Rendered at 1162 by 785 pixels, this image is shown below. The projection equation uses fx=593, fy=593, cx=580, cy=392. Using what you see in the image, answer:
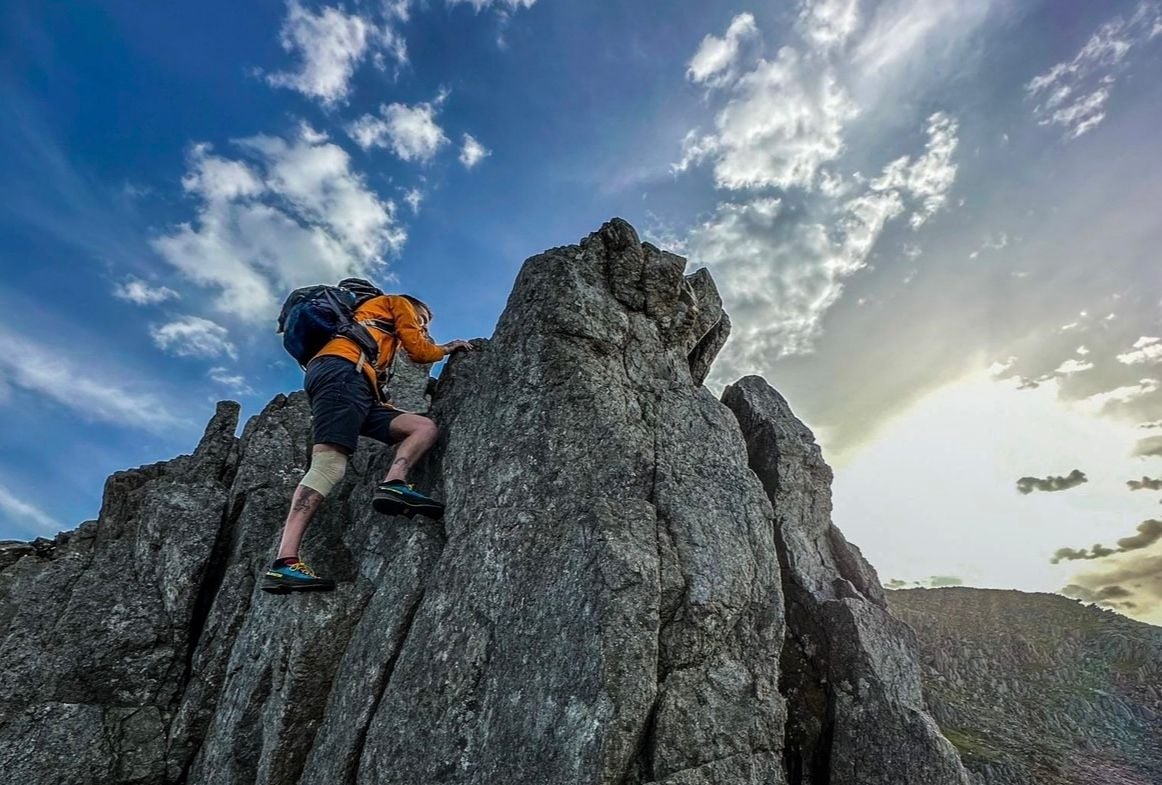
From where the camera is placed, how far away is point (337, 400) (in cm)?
1342

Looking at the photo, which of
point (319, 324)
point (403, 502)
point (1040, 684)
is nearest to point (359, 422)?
point (403, 502)

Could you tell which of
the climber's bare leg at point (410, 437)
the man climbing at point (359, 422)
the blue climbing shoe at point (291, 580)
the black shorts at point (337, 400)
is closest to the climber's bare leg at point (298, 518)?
the man climbing at point (359, 422)

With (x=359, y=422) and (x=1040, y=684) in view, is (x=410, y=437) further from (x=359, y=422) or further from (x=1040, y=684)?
(x=1040, y=684)

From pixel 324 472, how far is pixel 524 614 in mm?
5921

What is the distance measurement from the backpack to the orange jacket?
178mm

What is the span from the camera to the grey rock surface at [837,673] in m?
12.6

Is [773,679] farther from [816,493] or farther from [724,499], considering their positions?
[816,493]

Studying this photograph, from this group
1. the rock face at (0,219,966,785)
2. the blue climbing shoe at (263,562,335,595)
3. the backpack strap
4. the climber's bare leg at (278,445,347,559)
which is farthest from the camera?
the backpack strap

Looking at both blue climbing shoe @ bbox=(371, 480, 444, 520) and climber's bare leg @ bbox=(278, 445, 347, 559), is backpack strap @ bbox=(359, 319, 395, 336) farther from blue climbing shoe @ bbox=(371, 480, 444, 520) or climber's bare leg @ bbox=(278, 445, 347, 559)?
climber's bare leg @ bbox=(278, 445, 347, 559)

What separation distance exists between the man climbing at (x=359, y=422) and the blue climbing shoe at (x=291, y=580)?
0.06ft

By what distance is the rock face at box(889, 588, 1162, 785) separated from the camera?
1714 inches

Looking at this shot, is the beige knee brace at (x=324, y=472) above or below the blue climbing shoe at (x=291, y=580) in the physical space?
above

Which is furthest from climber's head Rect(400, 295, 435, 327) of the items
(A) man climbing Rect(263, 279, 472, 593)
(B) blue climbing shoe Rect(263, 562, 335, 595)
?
(B) blue climbing shoe Rect(263, 562, 335, 595)

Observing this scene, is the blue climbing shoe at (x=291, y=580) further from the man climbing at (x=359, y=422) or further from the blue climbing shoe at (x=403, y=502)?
the blue climbing shoe at (x=403, y=502)
